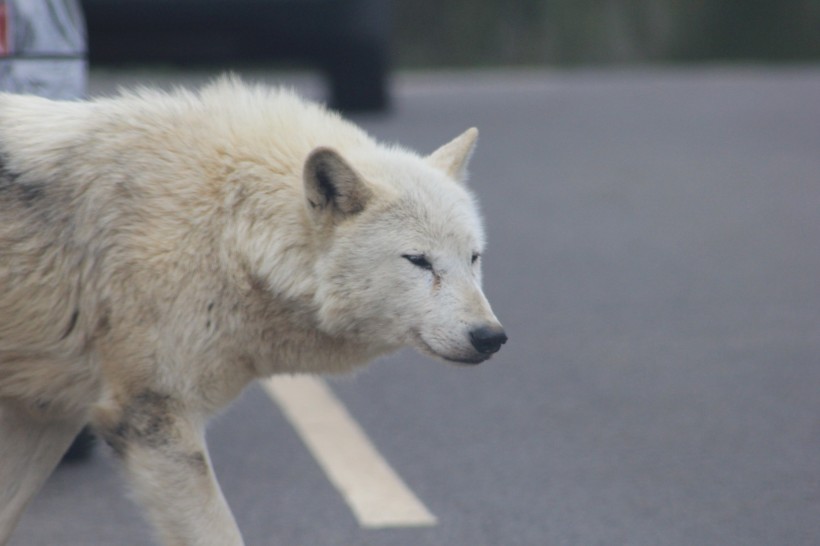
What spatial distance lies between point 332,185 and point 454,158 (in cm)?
61

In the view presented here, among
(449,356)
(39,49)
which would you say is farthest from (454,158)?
(39,49)

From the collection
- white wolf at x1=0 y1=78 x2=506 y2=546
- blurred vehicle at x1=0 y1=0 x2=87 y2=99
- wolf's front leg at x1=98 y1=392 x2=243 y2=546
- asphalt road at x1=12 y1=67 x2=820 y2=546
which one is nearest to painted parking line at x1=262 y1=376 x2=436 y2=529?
asphalt road at x1=12 y1=67 x2=820 y2=546

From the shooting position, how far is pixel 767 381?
20.8 ft

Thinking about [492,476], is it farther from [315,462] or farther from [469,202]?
[469,202]

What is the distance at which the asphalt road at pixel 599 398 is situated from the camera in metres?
4.73

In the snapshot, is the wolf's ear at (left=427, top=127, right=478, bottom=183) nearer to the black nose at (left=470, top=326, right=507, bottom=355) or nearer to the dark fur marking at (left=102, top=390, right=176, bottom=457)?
the black nose at (left=470, top=326, right=507, bottom=355)

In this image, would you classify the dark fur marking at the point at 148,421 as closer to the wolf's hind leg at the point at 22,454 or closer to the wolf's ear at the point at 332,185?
the wolf's hind leg at the point at 22,454

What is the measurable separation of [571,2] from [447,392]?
19.7m

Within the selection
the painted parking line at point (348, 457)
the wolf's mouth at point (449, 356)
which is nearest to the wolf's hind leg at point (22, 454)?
the painted parking line at point (348, 457)

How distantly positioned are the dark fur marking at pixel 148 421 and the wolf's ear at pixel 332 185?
0.66m

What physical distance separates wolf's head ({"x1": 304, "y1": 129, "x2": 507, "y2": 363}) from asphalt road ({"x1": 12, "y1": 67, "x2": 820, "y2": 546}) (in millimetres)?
802

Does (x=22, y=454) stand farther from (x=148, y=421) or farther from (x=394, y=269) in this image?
(x=394, y=269)

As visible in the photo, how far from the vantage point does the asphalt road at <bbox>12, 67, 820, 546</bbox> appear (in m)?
4.73

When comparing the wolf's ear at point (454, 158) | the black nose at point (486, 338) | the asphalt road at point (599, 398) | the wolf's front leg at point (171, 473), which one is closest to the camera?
the wolf's front leg at point (171, 473)
